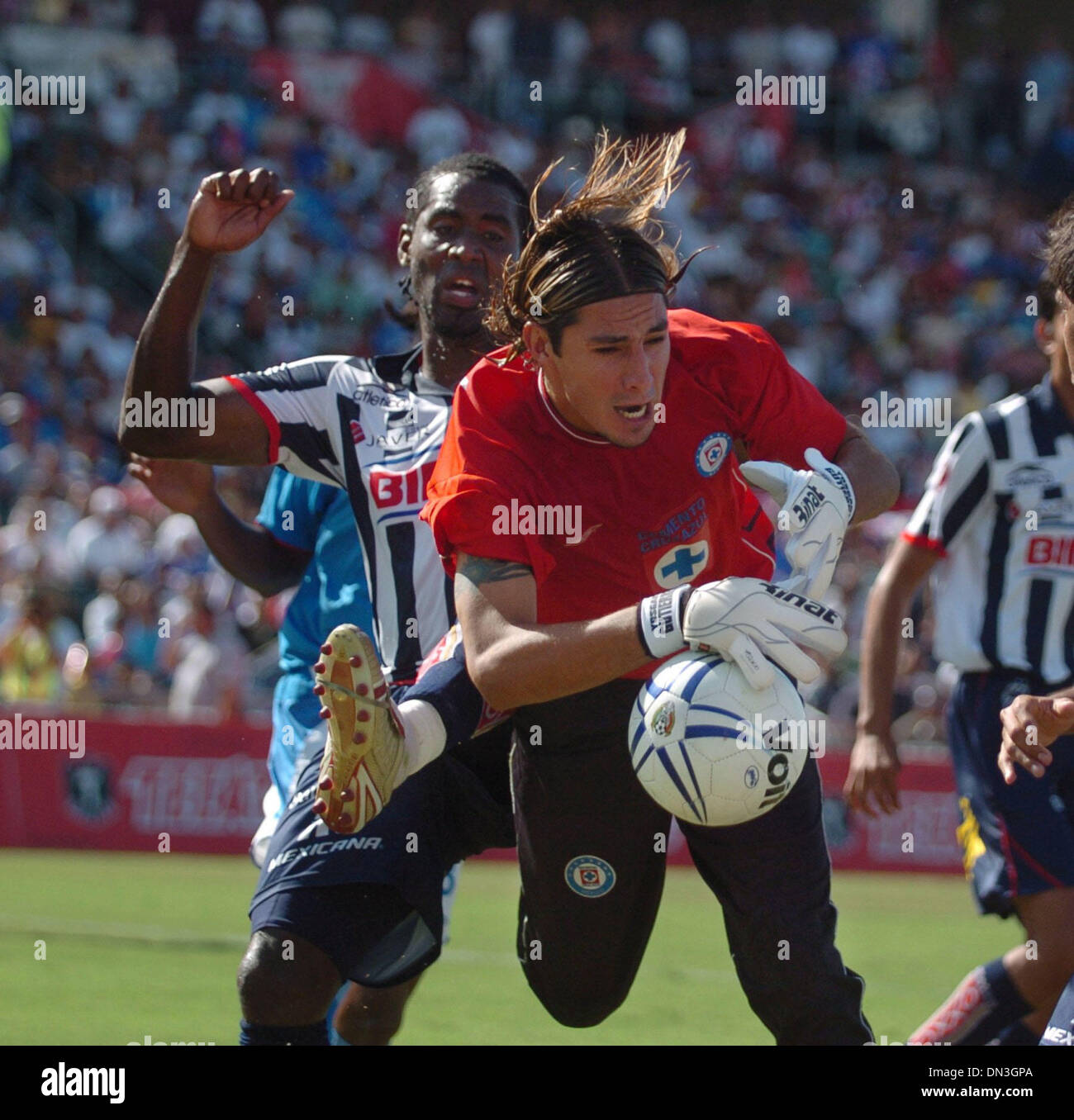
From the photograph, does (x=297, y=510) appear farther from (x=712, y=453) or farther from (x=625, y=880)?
(x=625, y=880)

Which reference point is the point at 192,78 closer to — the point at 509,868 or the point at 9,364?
the point at 9,364

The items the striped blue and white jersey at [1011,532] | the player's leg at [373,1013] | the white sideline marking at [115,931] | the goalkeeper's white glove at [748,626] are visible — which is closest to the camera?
the goalkeeper's white glove at [748,626]

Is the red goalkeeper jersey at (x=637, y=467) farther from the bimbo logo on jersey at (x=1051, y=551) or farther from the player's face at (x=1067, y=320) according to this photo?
the bimbo logo on jersey at (x=1051, y=551)

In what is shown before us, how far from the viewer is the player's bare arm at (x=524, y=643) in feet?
12.7

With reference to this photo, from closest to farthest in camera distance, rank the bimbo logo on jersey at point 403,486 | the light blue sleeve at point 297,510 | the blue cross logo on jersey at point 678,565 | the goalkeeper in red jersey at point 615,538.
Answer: the goalkeeper in red jersey at point 615,538, the blue cross logo on jersey at point 678,565, the bimbo logo on jersey at point 403,486, the light blue sleeve at point 297,510

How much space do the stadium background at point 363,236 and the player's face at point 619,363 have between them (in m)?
8.75

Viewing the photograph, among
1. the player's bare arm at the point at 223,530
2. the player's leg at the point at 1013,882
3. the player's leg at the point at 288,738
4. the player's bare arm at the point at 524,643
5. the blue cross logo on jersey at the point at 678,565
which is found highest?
the player's bare arm at the point at 223,530

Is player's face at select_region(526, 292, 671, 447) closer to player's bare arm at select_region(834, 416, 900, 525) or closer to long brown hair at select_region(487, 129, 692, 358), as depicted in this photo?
long brown hair at select_region(487, 129, 692, 358)

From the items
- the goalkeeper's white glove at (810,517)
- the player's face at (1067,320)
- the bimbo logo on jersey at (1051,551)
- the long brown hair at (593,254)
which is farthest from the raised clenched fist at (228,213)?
the bimbo logo on jersey at (1051,551)

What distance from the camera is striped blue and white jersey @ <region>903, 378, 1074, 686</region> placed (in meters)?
5.82

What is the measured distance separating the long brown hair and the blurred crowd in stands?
9.58 metres

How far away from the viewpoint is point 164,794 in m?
13.4

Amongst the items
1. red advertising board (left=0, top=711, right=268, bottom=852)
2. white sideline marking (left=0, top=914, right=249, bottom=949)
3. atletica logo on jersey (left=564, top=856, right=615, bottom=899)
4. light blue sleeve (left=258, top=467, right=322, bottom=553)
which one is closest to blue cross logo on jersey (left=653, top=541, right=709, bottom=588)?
atletica logo on jersey (left=564, top=856, right=615, bottom=899)
